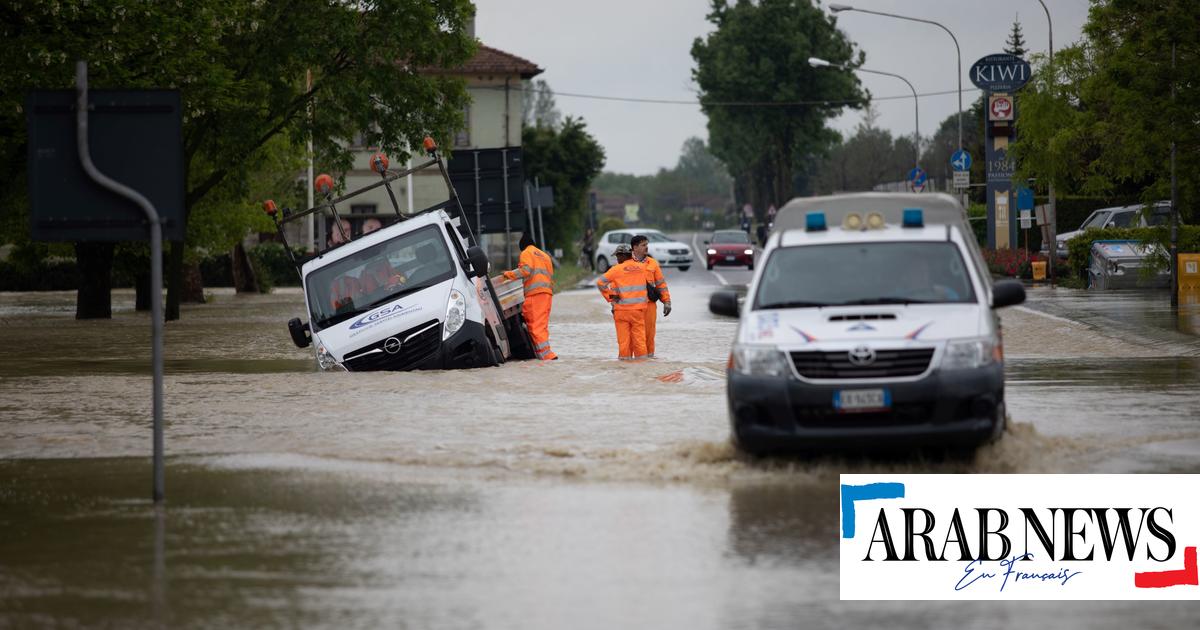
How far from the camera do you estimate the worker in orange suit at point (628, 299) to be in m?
19.9

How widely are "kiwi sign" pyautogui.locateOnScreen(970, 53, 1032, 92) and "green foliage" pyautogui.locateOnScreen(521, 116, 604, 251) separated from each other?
76.7 feet

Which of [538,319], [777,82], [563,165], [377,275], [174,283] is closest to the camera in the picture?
[377,275]

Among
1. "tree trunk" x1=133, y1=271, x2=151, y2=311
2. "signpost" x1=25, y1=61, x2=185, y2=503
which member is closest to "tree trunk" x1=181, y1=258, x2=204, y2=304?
"tree trunk" x1=133, y1=271, x2=151, y2=311

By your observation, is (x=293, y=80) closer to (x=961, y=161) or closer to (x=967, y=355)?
(x=961, y=161)

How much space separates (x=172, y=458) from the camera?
12.5 m

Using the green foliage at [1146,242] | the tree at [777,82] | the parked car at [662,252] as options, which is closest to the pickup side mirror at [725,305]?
the green foliage at [1146,242]

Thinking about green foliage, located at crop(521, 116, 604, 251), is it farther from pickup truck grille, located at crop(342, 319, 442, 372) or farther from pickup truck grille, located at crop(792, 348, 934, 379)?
pickup truck grille, located at crop(792, 348, 934, 379)

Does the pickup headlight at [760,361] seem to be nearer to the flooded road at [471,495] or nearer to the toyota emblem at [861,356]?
the toyota emblem at [861,356]

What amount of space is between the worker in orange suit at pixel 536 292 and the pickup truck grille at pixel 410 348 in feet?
7.91

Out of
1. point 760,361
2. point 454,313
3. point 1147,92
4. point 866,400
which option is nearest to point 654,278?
point 454,313

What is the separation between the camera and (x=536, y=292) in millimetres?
21203

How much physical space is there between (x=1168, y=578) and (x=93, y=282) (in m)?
32.7

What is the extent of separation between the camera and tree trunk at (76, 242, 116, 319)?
123 ft

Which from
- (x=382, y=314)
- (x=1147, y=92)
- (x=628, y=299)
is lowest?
(x=382, y=314)
